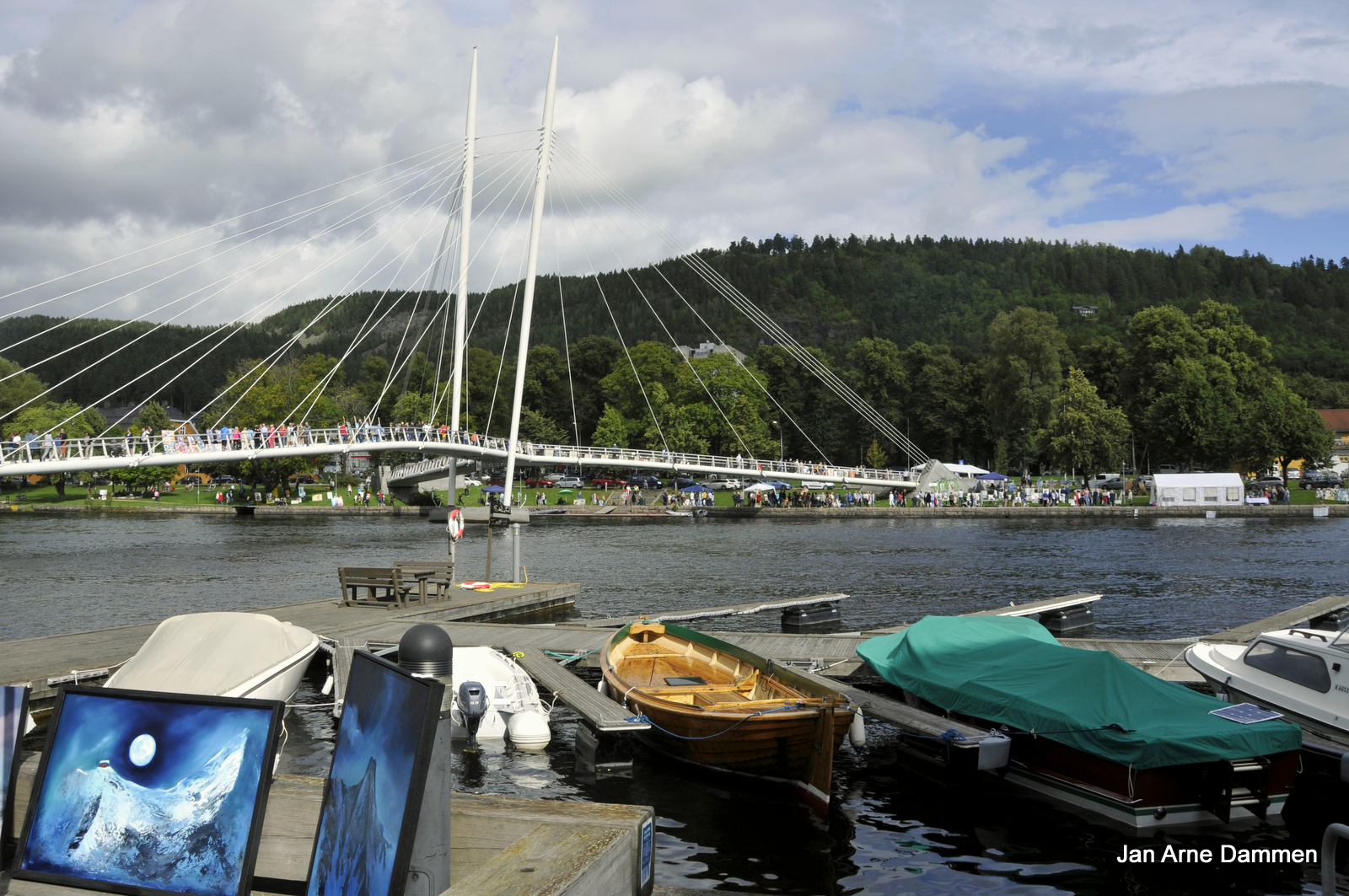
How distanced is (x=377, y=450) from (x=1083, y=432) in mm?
46960

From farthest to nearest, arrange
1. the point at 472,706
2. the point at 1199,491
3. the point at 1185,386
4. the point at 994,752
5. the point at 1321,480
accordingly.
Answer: the point at 1321,480 < the point at 1185,386 < the point at 1199,491 < the point at 472,706 < the point at 994,752

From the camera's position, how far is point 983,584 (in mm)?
29141

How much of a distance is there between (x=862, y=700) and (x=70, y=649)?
12049 millimetres

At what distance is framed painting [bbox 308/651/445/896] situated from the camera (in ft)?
8.67

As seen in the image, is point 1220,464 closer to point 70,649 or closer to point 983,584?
point 983,584

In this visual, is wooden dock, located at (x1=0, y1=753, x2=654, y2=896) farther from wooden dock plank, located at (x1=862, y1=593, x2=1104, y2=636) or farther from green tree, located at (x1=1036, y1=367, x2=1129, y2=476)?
green tree, located at (x1=1036, y1=367, x2=1129, y2=476)

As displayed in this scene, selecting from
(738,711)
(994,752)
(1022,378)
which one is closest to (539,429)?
(1022,378)

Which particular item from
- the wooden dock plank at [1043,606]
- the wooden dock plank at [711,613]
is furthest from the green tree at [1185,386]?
the wooden dock plank at [711,613]

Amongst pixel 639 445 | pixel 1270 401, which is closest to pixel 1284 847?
pixel 1270 401

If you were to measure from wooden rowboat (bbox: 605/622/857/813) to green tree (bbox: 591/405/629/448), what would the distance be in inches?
2948

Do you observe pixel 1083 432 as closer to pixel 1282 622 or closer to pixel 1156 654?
pixel 1282 622

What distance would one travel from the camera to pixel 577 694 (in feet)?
40.5

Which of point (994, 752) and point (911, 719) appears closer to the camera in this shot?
point (994, 752)

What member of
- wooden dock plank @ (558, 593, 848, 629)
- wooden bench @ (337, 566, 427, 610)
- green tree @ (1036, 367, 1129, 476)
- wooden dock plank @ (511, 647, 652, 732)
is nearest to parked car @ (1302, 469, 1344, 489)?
green tree @ (1036, 367, 1129, 476)
